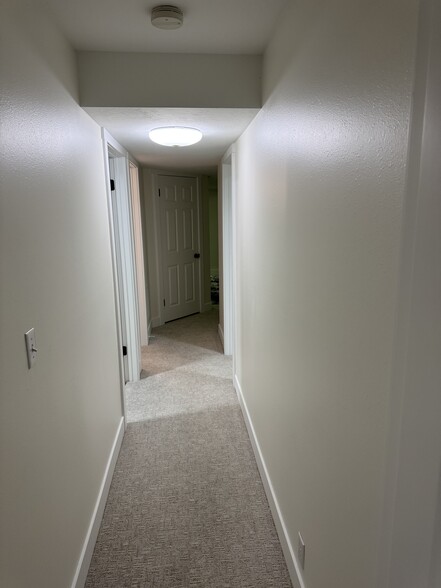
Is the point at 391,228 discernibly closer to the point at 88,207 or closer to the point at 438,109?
the point at 438,109

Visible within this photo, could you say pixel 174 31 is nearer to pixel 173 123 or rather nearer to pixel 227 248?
pixel 173 123

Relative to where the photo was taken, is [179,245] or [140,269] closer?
[140,269]

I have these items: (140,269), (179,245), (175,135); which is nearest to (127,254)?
(140,269)

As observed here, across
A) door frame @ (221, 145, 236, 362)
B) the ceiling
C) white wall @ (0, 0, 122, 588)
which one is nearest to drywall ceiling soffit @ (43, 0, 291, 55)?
the ceiling

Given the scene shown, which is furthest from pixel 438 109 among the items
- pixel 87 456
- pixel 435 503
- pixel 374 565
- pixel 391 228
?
pixel 87 456

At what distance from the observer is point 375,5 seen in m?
0.80

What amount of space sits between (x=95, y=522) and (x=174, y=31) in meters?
2.23

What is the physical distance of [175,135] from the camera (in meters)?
2.30

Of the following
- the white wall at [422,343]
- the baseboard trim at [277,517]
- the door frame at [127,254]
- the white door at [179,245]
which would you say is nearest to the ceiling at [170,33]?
the door frame at [127,254]

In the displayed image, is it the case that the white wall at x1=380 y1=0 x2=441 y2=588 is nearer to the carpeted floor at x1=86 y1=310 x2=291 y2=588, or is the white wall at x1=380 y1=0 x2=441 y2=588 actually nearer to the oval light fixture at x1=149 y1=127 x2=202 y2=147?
the carpeted floor at x1=86 y1=310 x2=291 y2=588

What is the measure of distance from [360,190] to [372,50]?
0.28 meters

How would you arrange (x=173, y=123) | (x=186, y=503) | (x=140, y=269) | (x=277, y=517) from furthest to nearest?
(x=140, y=269)
(x=173, y=123)
(x=186, y=503)
(x=277, y=517)

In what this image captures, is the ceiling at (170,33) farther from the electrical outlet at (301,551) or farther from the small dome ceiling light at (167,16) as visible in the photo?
the electrical outlet at (301,551)

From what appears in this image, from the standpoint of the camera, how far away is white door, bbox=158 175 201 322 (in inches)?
202
